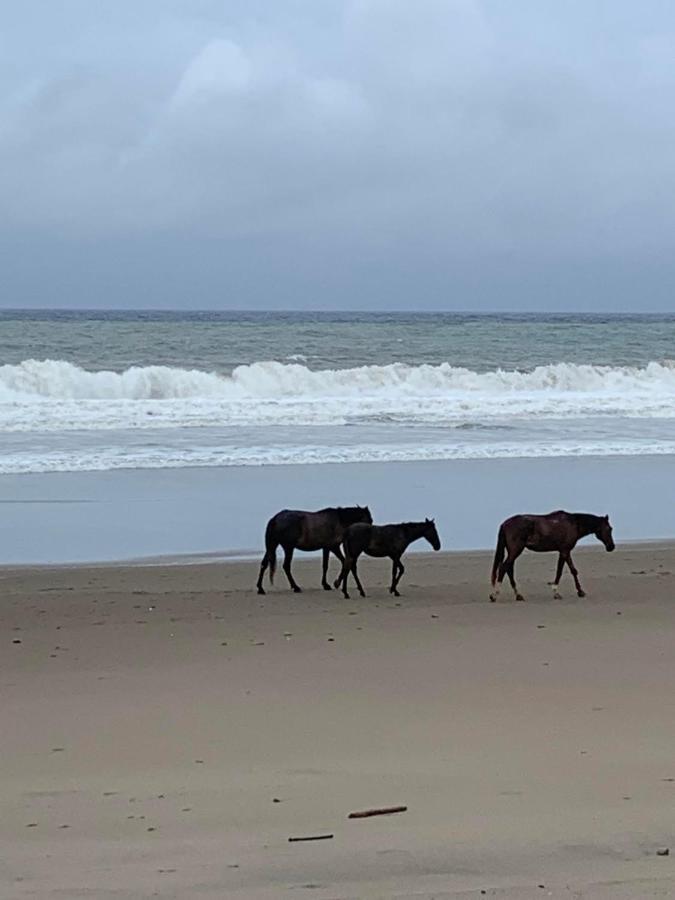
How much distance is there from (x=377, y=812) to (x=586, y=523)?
6040 millimetres

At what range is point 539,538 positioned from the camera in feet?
33.7

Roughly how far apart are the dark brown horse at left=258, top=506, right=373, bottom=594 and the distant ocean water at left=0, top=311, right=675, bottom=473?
25.8 ft

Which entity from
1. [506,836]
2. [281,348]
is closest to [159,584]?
[506,836]

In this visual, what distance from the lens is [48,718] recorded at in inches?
248

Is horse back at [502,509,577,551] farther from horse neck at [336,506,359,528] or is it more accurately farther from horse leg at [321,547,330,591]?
horse leg at [321,547,330,591]

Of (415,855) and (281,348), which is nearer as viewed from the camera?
(415,855)

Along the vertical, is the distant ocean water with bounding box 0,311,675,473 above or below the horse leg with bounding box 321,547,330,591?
above

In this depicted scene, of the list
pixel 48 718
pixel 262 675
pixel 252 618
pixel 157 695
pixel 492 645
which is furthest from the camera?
pixel 252 618

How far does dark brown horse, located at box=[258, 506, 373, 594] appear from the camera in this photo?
10.5m

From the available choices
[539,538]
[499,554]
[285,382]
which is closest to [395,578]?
[499,554]

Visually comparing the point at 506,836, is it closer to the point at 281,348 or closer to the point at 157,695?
the point at 157,695

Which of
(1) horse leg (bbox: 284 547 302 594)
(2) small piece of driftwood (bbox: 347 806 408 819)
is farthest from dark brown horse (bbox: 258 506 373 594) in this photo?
(2) small piece of driftwood (bbox: 347 806 408 819)

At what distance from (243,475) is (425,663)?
10022mm

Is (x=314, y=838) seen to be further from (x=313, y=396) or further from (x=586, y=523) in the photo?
(x=313, y=396)
